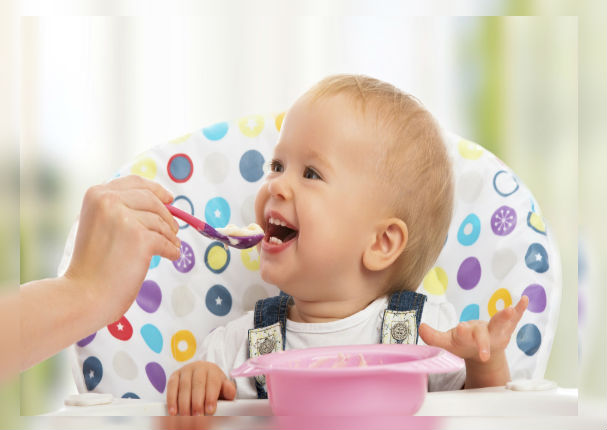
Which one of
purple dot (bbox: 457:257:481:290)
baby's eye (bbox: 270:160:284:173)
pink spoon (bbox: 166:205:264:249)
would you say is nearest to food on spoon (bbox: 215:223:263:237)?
pink spoon (bbox: 166:205:264:249)

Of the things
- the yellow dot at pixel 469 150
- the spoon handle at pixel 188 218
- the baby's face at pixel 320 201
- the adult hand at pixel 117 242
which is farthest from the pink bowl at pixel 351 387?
the yellow dot at pixel 469 150

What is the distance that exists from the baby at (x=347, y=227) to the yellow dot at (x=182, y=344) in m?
0.03

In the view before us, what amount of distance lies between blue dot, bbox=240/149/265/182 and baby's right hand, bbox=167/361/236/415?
1.10 feet

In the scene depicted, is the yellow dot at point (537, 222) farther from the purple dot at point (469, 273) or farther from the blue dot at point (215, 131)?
the blue dot at point (215, 131)

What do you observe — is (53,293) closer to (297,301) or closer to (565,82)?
(297,301)

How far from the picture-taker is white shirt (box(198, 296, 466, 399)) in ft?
2.87

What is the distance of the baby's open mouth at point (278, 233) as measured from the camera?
2.90 ft

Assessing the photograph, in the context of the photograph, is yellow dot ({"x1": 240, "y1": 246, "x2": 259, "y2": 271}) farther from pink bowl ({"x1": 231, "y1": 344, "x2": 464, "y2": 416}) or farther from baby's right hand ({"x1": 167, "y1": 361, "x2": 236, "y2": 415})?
pink bowl ({"x1": 231, "y1": 344, "x2": 464, "y2": 416})

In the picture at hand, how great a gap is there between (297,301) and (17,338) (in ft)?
1.91

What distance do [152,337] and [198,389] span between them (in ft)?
0.68

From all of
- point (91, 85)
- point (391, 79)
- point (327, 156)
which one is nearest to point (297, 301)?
point (327, 156)

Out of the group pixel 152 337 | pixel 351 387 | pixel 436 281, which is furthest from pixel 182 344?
pixel 351 387

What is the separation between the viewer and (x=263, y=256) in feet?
2.88

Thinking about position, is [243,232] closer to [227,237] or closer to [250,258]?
[227,237]
